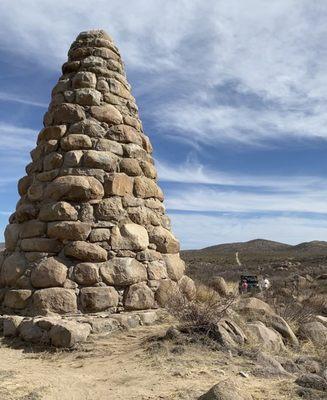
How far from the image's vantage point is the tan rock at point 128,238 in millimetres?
6715

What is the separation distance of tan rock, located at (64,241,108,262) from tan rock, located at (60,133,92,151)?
1493 mm

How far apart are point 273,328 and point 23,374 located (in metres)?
3.45

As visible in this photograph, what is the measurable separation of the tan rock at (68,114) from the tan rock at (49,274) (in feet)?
7.40

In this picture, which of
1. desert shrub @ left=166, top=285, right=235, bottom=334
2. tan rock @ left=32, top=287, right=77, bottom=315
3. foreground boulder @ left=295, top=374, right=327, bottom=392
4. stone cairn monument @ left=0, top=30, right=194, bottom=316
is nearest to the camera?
foreground boulder @ left=295, top=374, right=327, bottom=392

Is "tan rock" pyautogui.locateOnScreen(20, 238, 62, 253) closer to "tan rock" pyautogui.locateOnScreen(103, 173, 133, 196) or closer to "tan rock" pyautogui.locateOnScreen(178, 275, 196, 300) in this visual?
"tan rock" pyautogui.locateOnScreen(103, 173, 133, 196)

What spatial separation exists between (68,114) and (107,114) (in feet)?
1.93

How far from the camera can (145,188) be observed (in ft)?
24.4

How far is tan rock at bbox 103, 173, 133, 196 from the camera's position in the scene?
6.98 m

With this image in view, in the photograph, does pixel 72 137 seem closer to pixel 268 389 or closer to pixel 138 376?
pixel 138 376

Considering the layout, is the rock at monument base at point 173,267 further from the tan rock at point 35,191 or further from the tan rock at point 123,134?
the tan rock at point 35,191

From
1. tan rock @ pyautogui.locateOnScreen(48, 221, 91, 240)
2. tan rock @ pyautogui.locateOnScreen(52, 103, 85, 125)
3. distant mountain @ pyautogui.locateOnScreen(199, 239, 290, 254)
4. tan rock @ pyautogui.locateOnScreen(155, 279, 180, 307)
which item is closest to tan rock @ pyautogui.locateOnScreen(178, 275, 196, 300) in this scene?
tan rock @ pyautogui.locateOnScreen(155, 279, 180, 307)

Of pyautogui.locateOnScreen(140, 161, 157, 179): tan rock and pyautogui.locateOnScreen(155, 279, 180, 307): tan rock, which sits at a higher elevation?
pyautogui.locateOnScreen(140, 161, 157, 179): tan rock

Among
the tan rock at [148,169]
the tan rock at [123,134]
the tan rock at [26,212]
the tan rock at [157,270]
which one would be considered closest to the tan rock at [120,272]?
the tan rock at [157,270]

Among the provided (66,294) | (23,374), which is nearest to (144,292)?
(66,294)
